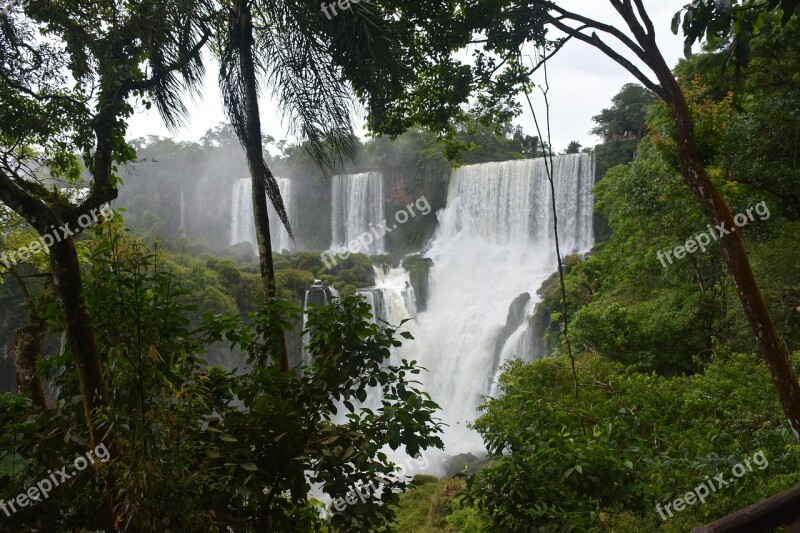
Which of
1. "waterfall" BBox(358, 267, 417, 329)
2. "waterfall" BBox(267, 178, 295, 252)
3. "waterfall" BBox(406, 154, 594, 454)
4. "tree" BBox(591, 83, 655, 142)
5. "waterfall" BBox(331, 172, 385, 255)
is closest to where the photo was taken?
"waterfall" BBox(406, 154, 594, 454)

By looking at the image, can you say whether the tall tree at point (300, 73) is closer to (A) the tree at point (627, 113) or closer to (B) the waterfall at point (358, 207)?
(A) the tree at point (627, 113)

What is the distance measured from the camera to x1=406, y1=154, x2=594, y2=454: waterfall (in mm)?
16391

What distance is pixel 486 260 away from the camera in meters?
22.4

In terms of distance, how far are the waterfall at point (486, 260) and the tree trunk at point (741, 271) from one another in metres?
11.2

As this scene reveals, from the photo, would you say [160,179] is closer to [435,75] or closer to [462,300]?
[462,300]

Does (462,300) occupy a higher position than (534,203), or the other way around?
(534,203)

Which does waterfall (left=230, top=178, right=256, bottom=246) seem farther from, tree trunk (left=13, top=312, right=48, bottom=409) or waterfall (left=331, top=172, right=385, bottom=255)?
tree trunk (left=13, top=312, right=48, bottom=409)

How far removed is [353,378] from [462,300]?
18869 millimetres

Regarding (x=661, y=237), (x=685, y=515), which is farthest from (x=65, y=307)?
(x=661, y=237)

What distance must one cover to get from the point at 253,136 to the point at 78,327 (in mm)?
2170

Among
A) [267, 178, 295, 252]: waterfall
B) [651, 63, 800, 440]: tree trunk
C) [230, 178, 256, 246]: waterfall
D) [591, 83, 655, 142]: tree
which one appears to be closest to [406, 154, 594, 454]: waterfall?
[591, 83, 655, 142]: tree

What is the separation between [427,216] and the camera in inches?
1038

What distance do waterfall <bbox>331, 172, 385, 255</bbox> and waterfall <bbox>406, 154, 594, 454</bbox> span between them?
3.44 m

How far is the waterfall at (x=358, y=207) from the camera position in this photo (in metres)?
26.4
